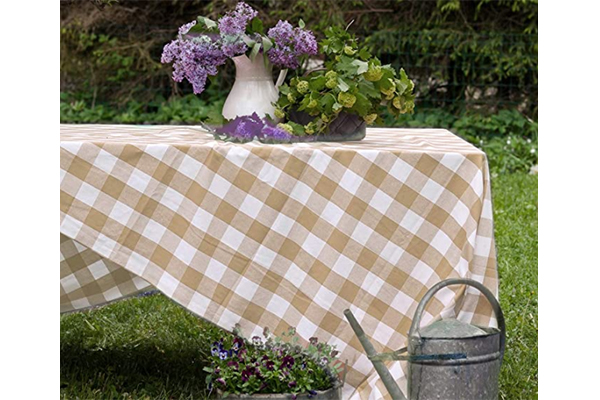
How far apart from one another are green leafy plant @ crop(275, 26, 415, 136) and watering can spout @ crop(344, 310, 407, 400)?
1.73 feet

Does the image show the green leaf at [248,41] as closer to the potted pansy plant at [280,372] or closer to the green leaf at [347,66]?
the green leaf at [347,66]

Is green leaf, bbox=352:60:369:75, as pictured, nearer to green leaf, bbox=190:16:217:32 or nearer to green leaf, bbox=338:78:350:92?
green leaf, bbox=338:78:350:92

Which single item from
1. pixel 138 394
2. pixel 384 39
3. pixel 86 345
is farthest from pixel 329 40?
pixel 384 39

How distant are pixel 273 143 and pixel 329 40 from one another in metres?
0.37

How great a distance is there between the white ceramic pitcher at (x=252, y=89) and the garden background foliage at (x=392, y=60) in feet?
12.0

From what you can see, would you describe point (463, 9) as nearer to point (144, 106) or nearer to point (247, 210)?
point (144, 106)

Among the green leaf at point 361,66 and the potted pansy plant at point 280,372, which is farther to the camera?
the green leaf at point 361,66

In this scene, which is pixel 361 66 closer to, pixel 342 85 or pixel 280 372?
pixel 342 85

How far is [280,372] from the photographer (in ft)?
7.34

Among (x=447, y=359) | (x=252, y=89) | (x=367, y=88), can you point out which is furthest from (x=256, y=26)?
(x=447, y=359)

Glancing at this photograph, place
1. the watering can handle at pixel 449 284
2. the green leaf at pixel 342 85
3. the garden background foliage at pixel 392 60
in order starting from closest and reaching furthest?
the watering can handle at pixel 449 284
the green leaf at pixel 342 85
the garden background foliage at pixel 392 60

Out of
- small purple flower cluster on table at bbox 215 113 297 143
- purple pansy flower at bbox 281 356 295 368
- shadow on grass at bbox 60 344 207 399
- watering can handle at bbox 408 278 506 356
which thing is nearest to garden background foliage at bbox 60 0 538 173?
shadow on grass at bbox 60 344 207 399

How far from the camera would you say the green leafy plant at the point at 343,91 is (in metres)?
2.37

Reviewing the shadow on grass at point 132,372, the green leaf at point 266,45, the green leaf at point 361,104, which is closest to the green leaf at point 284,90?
the green leaf at point 266,45
